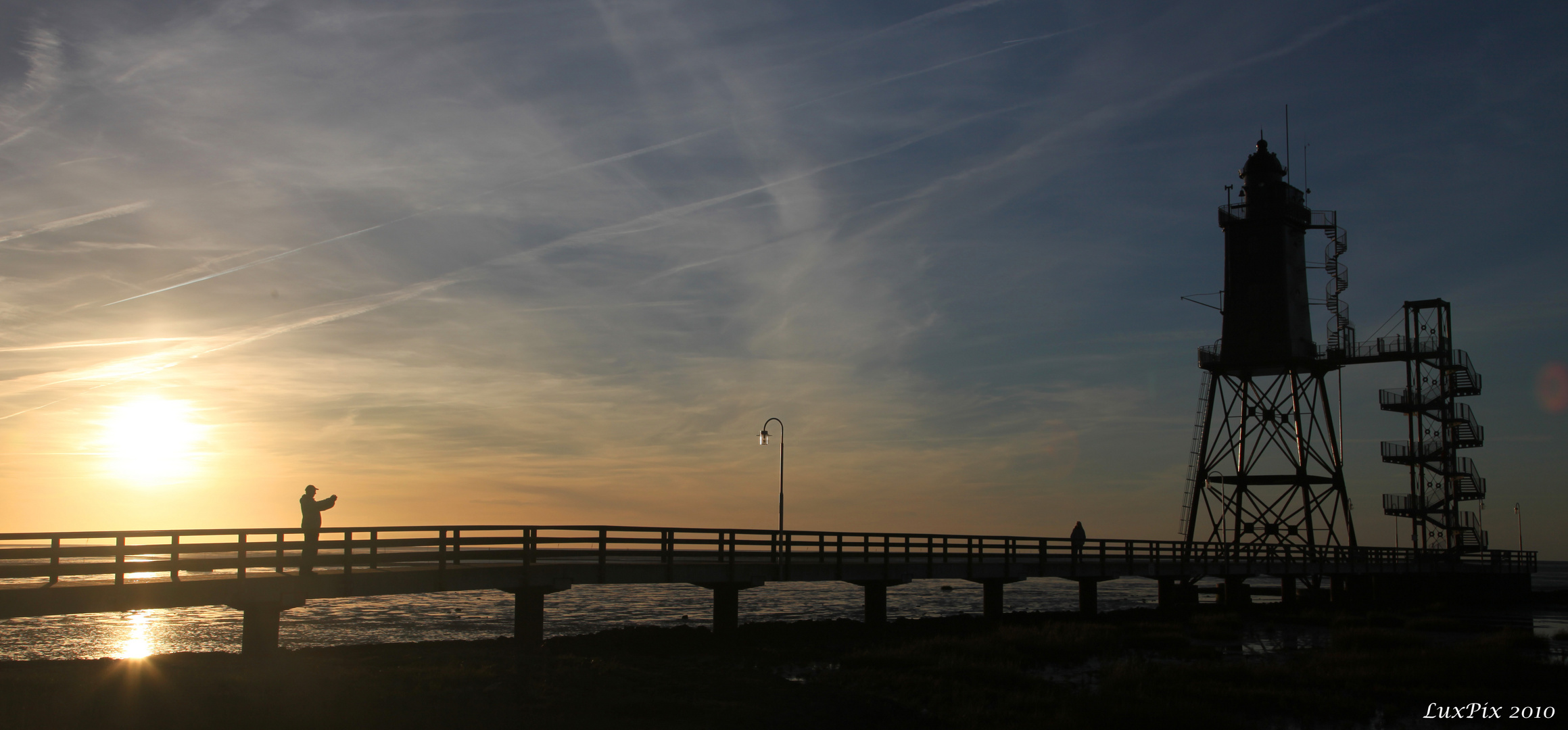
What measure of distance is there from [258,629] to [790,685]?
9123 mm

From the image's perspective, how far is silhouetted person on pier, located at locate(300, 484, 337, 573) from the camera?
725 inches

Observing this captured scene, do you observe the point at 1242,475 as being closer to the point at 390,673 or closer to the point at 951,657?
the point at 951,657

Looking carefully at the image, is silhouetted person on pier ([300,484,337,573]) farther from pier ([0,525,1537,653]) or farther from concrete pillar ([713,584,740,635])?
concrete pillar ([713,584,740,635])

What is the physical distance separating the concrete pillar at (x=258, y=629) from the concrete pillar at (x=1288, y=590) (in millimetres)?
37566

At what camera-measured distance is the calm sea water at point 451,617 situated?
36.1 m

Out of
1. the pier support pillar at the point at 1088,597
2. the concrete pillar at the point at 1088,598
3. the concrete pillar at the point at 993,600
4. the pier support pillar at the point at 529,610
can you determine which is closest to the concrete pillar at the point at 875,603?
the concrete pillar at the point at 993,600

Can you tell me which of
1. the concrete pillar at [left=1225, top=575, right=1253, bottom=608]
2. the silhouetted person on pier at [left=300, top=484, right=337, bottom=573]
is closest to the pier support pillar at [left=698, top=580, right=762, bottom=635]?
the silhouetted person on pier at [left=300, top=484, right=337, bottom=573]

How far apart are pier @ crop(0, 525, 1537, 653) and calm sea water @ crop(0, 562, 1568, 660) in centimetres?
1000

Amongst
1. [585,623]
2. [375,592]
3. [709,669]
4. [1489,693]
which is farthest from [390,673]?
[585,623]

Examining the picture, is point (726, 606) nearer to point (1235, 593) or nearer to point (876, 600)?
point (876, 600)

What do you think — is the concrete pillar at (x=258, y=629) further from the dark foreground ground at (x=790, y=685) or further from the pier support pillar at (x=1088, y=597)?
the pier support pillar at (x=1088, y=597)

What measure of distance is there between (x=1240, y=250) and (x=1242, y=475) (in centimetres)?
983

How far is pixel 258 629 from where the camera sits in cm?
1767

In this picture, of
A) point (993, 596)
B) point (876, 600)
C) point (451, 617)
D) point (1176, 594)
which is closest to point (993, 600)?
point (993, 596)
